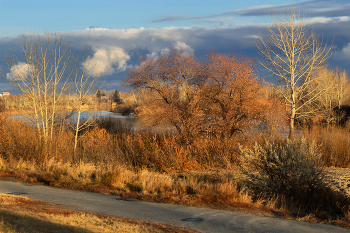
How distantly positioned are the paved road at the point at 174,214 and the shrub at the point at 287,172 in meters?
2.56

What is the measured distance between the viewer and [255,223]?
798cm

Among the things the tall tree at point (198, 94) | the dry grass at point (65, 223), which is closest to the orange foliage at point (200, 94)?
the tall tree at point (198, 94)

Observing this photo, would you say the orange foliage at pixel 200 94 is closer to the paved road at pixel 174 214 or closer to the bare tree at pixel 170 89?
the bare tree at pixel 170 89

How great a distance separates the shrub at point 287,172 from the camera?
35.3 feet

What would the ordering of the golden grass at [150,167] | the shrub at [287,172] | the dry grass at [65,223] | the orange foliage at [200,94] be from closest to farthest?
the dry grass at [65,223]
the golden grass at [150,167]
the shrub at [287,172]
the orange foliage at [200,94]

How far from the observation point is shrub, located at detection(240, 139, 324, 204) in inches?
423

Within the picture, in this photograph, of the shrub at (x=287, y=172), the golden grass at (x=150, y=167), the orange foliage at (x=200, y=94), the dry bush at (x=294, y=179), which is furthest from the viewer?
the orange foliage at (x=200, y=94)

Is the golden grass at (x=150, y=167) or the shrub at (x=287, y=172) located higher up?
the shrub at (x=287, y=172)

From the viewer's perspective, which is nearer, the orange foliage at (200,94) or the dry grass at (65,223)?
the dry grass at (65,223)

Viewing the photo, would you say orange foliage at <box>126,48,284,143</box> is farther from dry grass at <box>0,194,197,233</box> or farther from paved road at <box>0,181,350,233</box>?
dry grass at <box>0,194,197,233</box>

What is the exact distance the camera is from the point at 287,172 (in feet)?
35.9

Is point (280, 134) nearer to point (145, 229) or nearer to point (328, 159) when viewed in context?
point (328, 159)

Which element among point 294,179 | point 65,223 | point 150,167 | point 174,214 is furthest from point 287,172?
point 150,167

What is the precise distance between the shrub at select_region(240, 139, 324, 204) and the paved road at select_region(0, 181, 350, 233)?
256 centimetres
